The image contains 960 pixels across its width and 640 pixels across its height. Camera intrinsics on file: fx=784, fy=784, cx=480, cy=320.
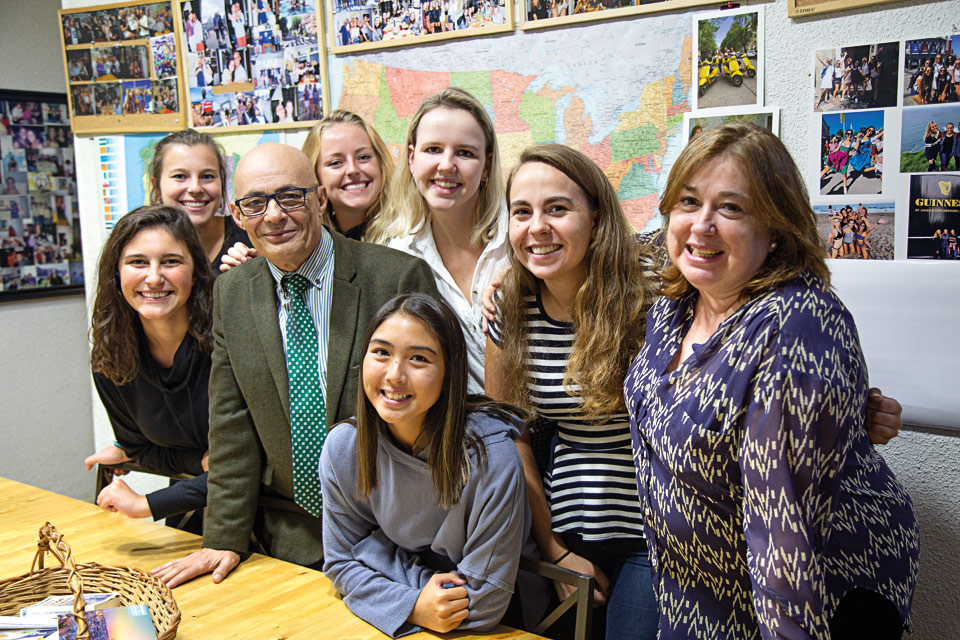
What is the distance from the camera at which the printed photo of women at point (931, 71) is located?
1.92m

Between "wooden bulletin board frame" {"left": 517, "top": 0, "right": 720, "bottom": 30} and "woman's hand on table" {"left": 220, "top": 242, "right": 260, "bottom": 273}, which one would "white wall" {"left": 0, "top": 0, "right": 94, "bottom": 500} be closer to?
"woman's hand on table" {"left": 220, "top": 242, "right": 260, "bottom": 273}

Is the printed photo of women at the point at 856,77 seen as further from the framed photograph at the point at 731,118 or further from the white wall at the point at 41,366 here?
the white wall at the point at 41,366

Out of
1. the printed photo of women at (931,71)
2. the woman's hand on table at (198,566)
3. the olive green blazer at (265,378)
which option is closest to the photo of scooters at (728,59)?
the printed photo of women at (931,71)

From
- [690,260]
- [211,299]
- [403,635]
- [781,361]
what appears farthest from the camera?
[211,299]

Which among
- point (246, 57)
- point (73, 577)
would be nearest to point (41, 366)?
point (246, 57)

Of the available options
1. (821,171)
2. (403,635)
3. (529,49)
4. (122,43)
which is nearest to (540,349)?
(403,635)

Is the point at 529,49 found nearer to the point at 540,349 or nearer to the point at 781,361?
the point at 540,349

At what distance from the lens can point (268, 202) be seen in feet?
6.41

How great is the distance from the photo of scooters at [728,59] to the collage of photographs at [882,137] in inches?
6.7

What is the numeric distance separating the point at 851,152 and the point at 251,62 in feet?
8.21

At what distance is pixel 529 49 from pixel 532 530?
1607mm

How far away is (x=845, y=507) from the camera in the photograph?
1481 millimetres

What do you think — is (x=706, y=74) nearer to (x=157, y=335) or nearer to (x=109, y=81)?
(x=157, y=335)

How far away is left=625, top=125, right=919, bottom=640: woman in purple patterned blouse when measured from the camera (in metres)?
1.22
